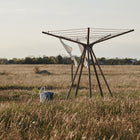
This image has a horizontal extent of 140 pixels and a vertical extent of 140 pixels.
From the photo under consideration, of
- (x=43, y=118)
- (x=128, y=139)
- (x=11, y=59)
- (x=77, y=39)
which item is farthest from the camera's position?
(x=11, y=59)

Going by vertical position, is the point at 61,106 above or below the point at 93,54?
below

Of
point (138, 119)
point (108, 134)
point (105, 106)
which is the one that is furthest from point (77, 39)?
point (108, 134)

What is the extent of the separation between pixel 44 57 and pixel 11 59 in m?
11.9

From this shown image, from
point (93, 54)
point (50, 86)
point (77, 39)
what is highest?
point (77, 39)

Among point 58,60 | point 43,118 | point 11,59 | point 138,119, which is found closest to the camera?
point 43,118

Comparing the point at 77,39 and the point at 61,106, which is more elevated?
the point at 77,39

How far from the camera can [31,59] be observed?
Answer: 62.9 metres

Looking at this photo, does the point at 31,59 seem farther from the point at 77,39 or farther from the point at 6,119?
the point at 6,119

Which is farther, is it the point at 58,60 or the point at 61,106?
the point at 58,60

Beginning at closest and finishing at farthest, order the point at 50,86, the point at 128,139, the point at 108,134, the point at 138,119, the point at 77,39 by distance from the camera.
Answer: the point at 128,139 → the point at 108,134 → the point at 138,119 → the point at 77,39 → the point at 50,86

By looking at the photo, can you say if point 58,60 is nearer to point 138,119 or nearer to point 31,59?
point 31,59

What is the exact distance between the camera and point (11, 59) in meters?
68.4

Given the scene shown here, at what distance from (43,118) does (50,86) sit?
434 inches

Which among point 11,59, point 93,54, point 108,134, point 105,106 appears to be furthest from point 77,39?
point 11,59
